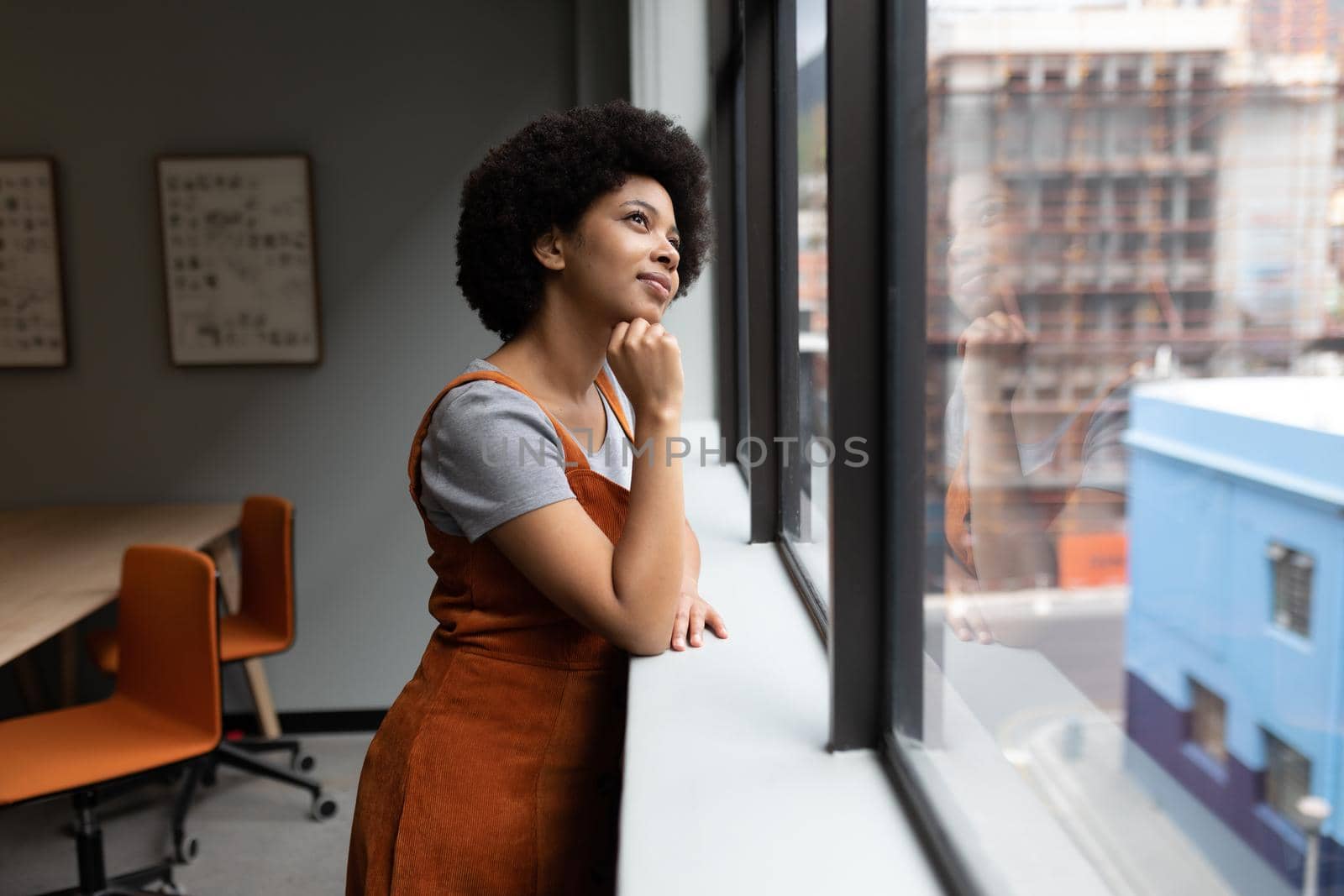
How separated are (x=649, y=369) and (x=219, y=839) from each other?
2.35 m

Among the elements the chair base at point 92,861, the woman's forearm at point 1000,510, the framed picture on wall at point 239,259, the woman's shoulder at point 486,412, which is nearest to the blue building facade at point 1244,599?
the woman's forearm at point 1000,510

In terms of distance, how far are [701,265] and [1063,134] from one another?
934 millimetres

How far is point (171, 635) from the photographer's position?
2.30 meters

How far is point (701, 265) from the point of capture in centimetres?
146

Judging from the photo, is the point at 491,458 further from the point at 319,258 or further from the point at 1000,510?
the point at 319,258

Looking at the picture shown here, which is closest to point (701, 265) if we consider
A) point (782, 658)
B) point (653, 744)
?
point (782, 658)

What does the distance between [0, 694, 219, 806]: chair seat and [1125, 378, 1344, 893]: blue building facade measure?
7.17 ft

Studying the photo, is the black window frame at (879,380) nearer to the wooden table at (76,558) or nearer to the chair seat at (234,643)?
the wooden table at (76,558)

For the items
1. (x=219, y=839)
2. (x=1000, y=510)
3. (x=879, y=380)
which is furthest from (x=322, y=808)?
(x=1000, y=510)

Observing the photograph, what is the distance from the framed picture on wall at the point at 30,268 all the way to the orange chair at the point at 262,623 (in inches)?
37.5

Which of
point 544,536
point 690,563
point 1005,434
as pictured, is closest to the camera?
point 1005,434

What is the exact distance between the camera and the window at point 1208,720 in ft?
1.46

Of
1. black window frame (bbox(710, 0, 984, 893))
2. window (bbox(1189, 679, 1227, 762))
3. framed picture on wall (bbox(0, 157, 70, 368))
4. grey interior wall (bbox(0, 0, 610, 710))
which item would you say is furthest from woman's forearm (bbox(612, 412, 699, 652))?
framed picture on wall (bbox(0, 157, 70, 368))

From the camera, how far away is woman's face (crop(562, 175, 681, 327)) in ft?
3.88
